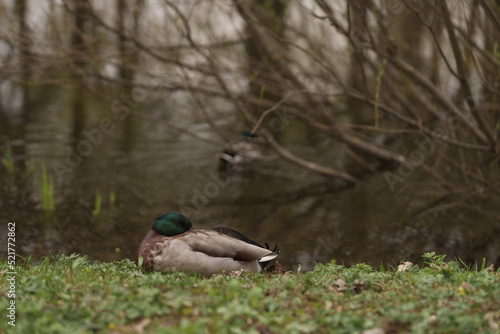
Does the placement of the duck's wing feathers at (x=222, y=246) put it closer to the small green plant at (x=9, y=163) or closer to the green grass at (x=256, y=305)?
the green grass at (x=256, y=305)

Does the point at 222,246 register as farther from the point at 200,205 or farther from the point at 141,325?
the point at 200,205

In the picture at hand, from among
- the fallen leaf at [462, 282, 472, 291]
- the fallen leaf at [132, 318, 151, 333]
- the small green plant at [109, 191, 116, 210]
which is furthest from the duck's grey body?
the small green plant at [109, 191, 116, 210]

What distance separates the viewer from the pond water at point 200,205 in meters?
9.06

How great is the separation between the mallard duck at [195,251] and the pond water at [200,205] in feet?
6.26

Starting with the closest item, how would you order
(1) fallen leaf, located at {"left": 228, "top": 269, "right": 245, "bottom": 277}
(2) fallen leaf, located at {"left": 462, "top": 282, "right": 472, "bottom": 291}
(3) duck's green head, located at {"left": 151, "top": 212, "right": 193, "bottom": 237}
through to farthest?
(2) fallen leaf, located at {"left": 462, "top": 282, "right": 472, "bottom": 291}
(1) fallen leaf, located at {"left": 228, "top": 269, "right": 245, "bottom": 277}
(3) duck's green head, located at {"left": 151, "top": 212, "right": 193, "bottom": 237}

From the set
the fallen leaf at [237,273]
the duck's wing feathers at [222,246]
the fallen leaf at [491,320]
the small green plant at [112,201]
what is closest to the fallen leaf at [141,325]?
the fallen leaf at [237,273]

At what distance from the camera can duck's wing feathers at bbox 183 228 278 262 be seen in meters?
6.14

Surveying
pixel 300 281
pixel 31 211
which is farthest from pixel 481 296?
pixel 31 211

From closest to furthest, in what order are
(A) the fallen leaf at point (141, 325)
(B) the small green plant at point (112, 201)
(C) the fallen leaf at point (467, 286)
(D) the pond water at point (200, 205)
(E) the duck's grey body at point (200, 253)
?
(A) the fallen leaf at point (141, 325) < (C) the fallen leaf at point (467, 286) < (E) the duck's grey body at point (200, 253) < (D) the pond water at point (200, 205) < (B) the small green plant at point (112, 201)

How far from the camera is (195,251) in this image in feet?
20.1

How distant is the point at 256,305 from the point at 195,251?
6.00 feet

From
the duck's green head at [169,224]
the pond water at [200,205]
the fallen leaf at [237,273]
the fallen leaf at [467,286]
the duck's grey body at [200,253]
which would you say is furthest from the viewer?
the pond water at [200,205]

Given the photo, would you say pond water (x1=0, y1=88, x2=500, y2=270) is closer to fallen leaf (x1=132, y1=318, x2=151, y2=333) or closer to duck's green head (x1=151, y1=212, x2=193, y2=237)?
duck's green head (x1=151, y1=212, x2=193, y2=237)

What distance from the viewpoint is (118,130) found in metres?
16.1
